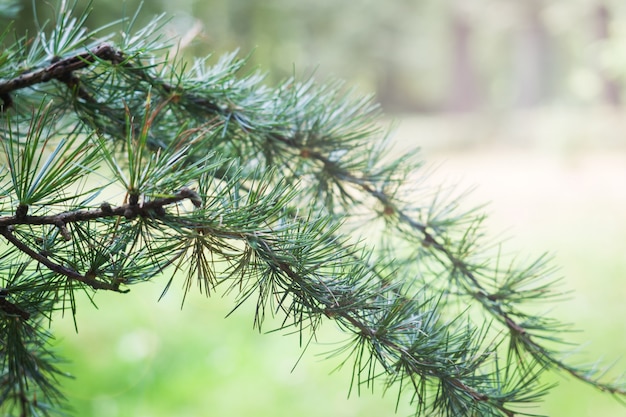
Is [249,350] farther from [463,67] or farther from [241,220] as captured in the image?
[463,67]

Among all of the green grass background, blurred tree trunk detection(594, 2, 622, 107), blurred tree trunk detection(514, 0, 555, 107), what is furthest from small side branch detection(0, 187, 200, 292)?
blurred tree trunk detection(514, 0, 555, 107)

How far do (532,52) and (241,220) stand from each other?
5679 millimetres

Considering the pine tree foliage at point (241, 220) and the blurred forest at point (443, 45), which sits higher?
the blurred forest at point (443, 45)

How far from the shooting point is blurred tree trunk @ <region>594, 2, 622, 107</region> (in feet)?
11.7

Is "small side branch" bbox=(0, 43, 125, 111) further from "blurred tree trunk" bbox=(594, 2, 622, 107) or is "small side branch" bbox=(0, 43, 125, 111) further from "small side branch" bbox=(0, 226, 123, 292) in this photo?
"blurred tree trunk" bbox=(594, 2, 622, 107)

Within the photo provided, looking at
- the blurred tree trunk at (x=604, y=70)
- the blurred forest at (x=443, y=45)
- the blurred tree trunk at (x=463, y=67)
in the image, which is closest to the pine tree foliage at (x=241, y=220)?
the blurred forest at (x=443, y=45)

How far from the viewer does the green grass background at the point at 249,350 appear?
128 centimetres

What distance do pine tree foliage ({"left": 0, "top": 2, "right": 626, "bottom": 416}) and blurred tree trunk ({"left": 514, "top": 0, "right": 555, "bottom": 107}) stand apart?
4.95m

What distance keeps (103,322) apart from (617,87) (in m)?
3.73

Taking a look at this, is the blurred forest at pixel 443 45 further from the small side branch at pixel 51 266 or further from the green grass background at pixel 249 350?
the small side branch at pixel 51 266

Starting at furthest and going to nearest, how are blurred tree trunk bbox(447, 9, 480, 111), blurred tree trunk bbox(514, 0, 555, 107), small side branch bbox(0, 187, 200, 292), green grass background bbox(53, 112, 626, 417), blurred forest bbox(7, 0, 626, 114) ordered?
blurred tree trunk bbox(447, 9, 480, 111)
blurred tree trunk bbox(514, 0, 555, 107)
blurred forest bbox(7, 0, 626, 114)
green grass background bbox(53, 112, 626, 417)
small side branch bbox(0, 187, 200, 292)

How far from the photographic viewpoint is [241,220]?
229 millimetres

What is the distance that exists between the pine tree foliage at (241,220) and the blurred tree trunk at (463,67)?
592 centimetres

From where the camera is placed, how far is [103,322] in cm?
165
